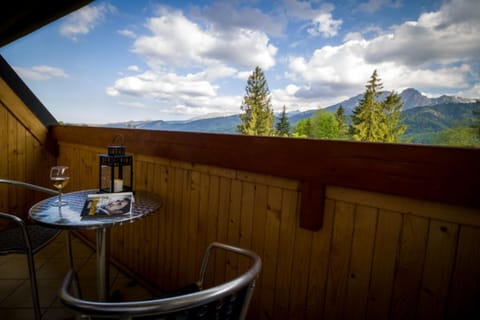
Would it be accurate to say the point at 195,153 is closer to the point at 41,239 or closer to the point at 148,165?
the point at 148,165

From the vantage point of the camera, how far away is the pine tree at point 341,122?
30.2m

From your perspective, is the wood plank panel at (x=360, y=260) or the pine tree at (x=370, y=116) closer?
the wood plank panel at (x=360, y=260)

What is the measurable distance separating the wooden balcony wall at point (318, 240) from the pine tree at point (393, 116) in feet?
107

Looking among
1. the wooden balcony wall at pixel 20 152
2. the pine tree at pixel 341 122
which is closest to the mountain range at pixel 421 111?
the pine tree at pixel 341 122

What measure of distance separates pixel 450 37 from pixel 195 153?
1265 inches

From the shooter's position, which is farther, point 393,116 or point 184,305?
point 393,116

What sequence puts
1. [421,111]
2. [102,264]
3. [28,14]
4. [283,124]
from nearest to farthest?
1. [102,264]
2. [28,14]
3. [421,111]
4. [283,124]

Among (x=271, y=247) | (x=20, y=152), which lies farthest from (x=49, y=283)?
(x=271, y=247)

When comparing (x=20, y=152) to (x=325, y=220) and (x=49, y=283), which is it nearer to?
(x=49, y=283)

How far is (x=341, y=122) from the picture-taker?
102 ft

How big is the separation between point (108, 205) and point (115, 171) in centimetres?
27

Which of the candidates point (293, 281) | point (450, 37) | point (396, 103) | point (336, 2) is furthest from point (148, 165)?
point (396, 103)

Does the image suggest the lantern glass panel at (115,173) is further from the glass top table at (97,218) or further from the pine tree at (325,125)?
the pine tree at (325,125)

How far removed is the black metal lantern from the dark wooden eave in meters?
1.31
